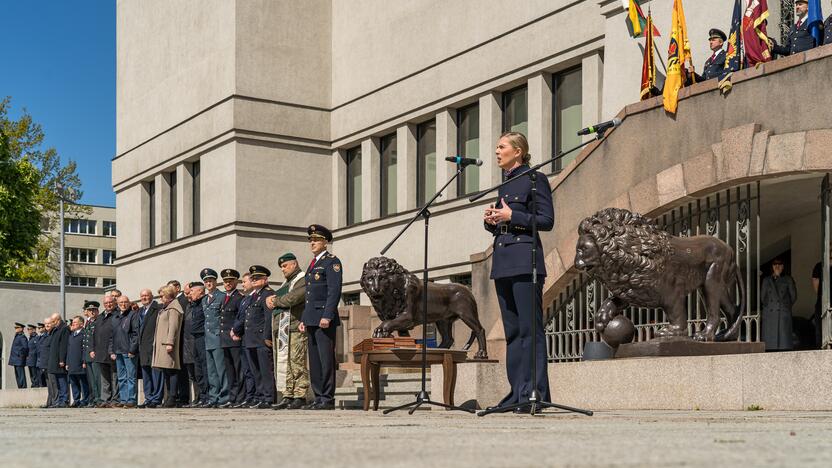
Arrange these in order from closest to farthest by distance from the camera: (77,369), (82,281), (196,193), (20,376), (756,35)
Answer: (756,35) < (77,369) < (196,193) < (20,376) < (82,281)

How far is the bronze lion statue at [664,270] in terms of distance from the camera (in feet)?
42.0

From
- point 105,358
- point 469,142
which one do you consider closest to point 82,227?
point 469,142

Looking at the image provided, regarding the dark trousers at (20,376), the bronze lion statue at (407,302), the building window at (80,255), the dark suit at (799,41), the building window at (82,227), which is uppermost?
the building window at (82,227)

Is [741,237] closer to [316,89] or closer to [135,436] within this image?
[135,436]

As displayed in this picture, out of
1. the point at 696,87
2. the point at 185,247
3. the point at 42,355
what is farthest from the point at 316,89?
the point at 696,87

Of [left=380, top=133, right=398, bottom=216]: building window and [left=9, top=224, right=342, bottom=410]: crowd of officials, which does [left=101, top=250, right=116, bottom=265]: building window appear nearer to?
[left=380, top=133, right=398, bottom=216]: building window

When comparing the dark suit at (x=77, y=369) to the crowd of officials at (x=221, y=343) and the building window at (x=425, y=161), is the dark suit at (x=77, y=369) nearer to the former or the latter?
the crowd of officials at (x=221, y=343)

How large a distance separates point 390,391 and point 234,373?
2991 mm

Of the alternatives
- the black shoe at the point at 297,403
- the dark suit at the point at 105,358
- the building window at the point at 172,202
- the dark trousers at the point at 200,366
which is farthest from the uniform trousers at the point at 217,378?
the building window at the point at 172,202

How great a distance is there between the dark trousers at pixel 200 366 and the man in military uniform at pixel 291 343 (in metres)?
3.25

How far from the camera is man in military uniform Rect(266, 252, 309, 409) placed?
14969 mm

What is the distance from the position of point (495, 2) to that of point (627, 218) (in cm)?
1311

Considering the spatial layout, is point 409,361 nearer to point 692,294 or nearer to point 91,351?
point 692,294

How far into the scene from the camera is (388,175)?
98.2 ft
